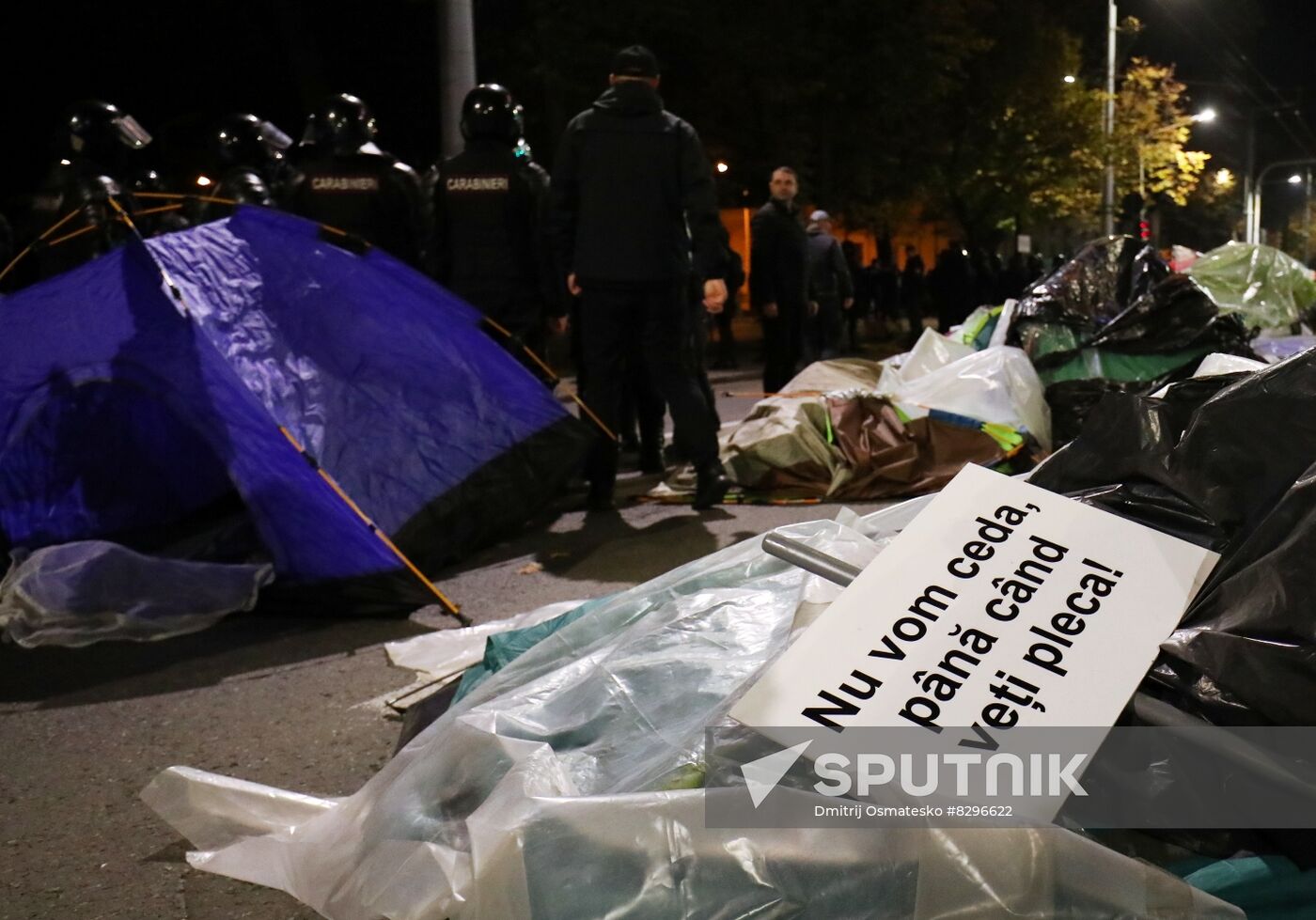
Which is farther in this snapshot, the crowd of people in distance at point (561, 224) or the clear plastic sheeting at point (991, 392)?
the clear plastic sheeting at point (991, 392)

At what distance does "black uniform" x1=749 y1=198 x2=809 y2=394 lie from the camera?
988cm

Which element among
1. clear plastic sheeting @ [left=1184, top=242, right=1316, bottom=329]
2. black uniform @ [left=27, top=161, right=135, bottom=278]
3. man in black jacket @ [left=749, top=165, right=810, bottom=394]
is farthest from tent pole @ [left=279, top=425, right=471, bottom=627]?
clear plastic sheeting @ [left=1184, top=242, right=1316, bottom=329]

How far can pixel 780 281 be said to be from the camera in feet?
32.9

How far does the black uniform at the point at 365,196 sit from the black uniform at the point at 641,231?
0.89m

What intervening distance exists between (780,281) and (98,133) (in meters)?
4.83

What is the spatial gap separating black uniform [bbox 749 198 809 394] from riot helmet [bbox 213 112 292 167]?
353 centimetres

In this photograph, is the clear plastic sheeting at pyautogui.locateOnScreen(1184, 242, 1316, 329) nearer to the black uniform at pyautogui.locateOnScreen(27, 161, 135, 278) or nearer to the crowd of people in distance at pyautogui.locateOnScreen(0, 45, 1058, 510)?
the crowd of people in distance at pyautogui.locateOnScreen(0, 45, 1058, 510)

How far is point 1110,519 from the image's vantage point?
2.43 metres

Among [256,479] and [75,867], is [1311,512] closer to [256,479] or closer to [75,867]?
[75,867]

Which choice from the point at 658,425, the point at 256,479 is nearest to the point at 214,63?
the point at 658,425

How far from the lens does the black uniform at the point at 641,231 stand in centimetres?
621

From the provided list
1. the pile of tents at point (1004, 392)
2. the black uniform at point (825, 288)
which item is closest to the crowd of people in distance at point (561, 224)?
the pile of tents at point (1004, 392)

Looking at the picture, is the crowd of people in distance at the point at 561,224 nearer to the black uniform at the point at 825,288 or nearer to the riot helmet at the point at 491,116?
the riot helmet at the point at 491,116

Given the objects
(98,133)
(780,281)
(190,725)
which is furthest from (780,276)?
(190,725)
